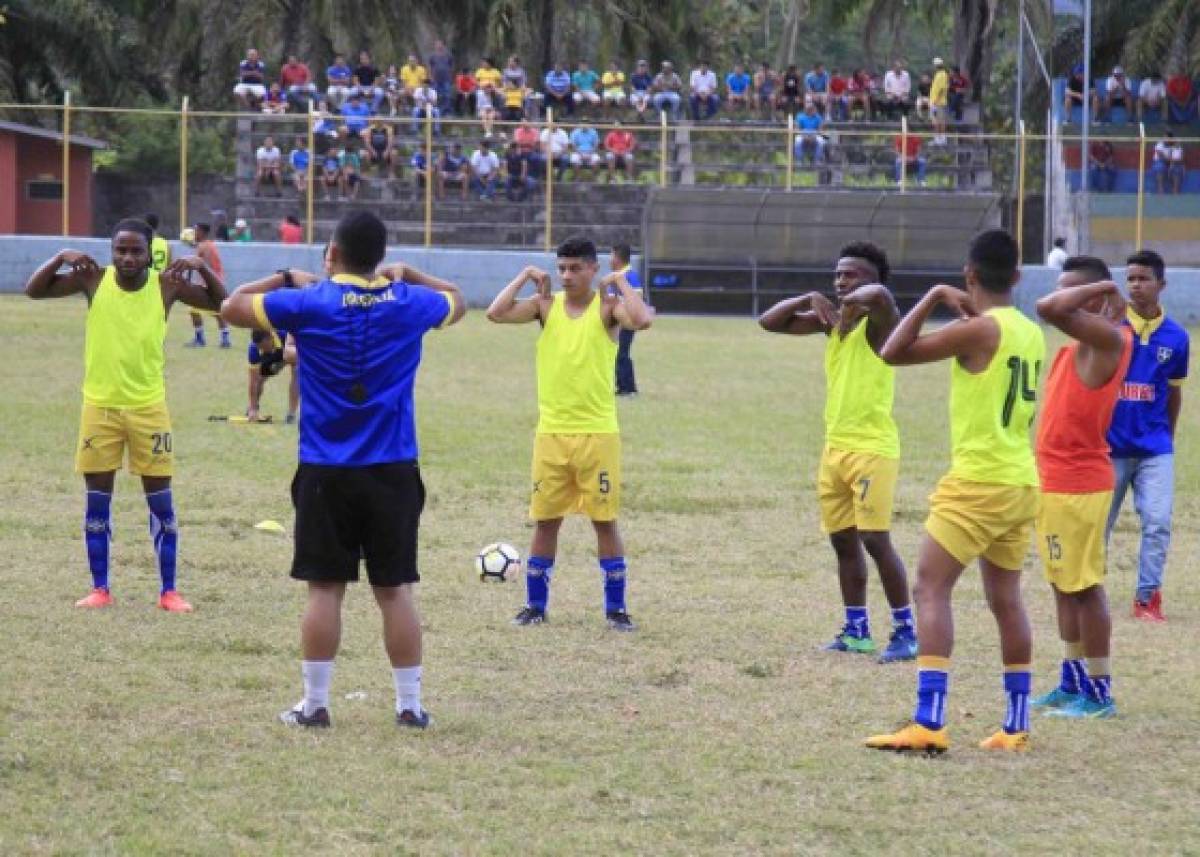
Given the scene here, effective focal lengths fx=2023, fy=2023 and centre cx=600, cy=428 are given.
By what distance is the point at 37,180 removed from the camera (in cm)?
4028

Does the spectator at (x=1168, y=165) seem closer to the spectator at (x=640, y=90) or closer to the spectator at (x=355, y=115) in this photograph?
the spectator at (x=640, y=90)

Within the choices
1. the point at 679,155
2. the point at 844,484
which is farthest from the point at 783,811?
the point at 679,155

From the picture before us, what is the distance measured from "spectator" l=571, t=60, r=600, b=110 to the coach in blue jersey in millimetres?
34915

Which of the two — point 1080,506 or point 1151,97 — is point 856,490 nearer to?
point 1080,506

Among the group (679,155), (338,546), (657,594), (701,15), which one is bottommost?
(657,594)

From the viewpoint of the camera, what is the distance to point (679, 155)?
134ft

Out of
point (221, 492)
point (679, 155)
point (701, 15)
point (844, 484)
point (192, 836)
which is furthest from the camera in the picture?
point (701, 15)

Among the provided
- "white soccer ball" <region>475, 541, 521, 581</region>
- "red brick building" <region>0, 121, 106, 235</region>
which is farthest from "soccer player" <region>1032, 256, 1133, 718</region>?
"red brick building" <region>0, 121, 106, 235</region>

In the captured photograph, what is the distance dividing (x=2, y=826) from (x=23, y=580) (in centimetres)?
504

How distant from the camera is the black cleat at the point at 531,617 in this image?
34.1ft

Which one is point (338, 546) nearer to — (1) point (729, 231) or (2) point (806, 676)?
(2) point (806, 676)

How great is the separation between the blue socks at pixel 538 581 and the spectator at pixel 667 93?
107 ft

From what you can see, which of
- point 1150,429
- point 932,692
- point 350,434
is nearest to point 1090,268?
point 932,692

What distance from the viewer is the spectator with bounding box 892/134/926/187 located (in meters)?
39.2
